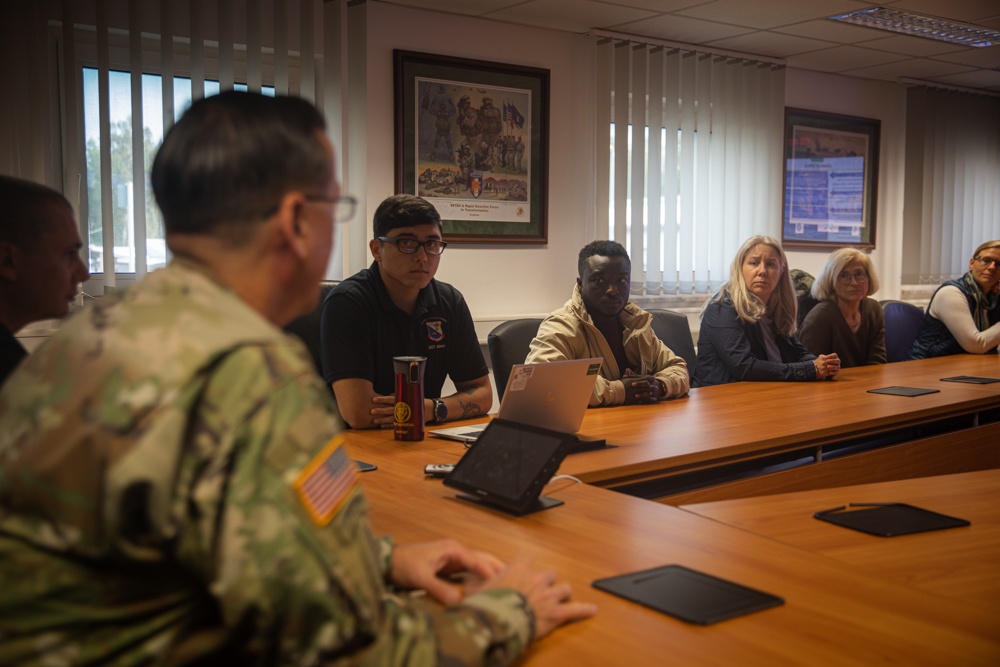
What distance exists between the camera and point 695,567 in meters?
1.43

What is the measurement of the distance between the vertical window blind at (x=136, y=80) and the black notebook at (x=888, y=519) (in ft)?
9.06

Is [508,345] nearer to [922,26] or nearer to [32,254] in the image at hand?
[32,254]

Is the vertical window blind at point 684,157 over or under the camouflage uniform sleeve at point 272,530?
over

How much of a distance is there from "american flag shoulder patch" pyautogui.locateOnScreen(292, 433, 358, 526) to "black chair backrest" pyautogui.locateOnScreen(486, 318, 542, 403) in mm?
2360

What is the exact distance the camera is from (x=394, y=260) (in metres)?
2.77

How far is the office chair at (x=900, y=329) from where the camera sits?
5.25 meters

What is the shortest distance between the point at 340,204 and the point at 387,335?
185 cm

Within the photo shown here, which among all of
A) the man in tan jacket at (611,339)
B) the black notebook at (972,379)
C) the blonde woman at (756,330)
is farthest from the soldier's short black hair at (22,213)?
the black notebook at (972,379)

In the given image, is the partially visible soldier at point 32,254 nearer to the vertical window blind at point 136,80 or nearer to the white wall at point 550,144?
the vertical window blind at point 136,80

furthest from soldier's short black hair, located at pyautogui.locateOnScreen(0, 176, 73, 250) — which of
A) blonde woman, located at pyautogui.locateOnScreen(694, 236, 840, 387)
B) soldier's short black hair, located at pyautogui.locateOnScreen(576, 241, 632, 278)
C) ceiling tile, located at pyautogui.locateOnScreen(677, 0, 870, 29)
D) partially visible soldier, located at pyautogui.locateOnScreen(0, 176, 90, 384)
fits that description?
ceiling tile, located at pyautogui.locateOnScreen(677, 0, 870, 29)

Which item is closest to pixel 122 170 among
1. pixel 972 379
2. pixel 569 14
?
pixel 569 14

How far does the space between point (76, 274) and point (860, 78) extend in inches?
238

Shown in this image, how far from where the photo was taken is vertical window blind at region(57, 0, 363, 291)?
3.73 metres

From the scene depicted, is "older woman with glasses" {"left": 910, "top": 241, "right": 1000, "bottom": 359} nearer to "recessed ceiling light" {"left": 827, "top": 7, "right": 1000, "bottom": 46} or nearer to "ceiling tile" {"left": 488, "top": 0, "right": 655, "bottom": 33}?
"recessed ceiling light" {"left": 827, "top": 7, "right": 1000, "bottom": 46}
